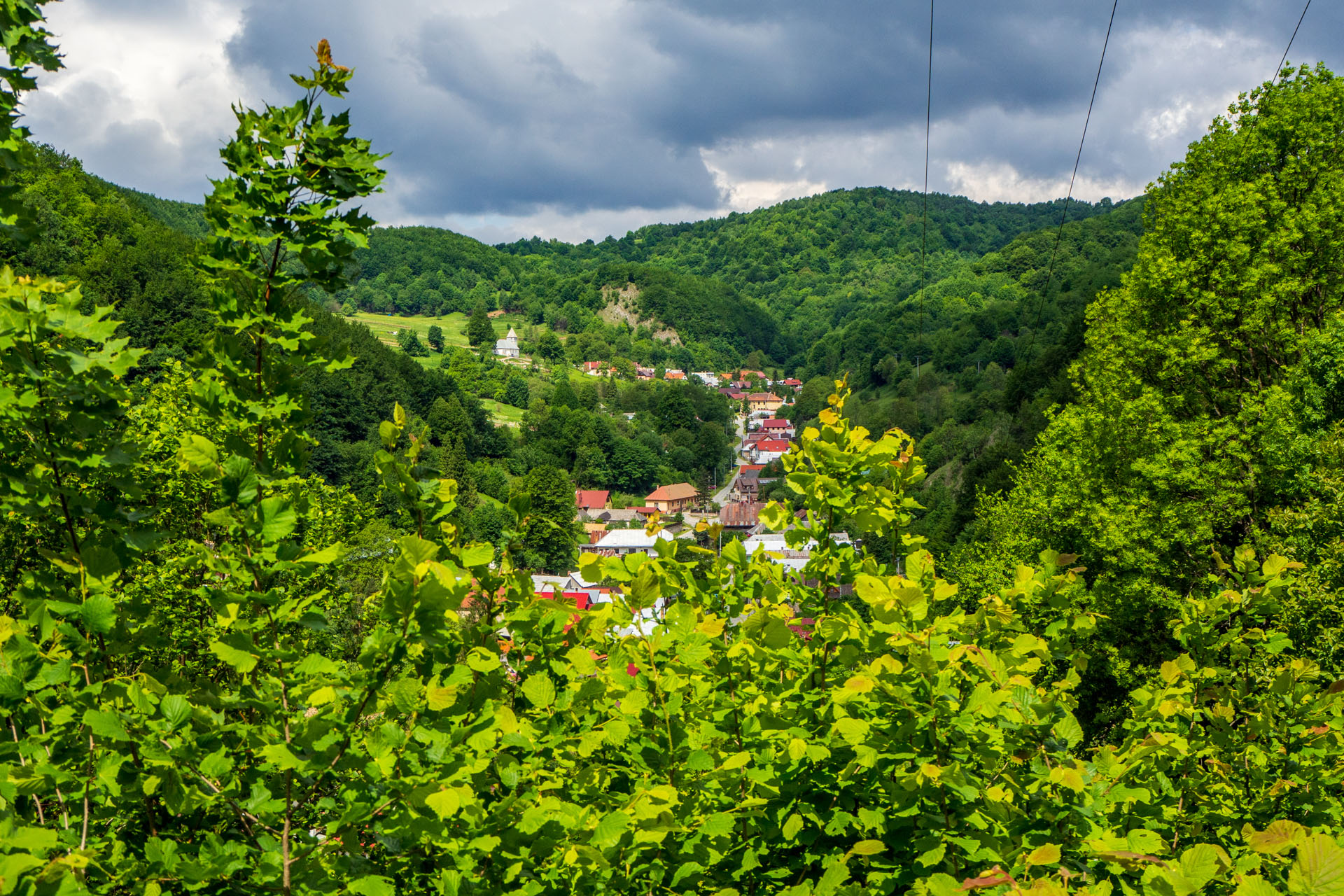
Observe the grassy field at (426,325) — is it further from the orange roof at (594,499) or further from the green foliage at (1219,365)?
the green foliage at (1219,365)

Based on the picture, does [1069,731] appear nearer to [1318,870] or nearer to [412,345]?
[1318,870]

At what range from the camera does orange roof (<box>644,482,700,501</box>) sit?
90.0m

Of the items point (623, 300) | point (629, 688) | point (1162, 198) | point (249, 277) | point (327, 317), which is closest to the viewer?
point (249, 277)

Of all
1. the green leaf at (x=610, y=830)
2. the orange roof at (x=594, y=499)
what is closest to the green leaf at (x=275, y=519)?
the green leaf at (x=610, y=830)

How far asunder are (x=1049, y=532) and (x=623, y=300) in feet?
612

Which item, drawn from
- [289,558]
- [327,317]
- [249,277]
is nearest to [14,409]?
[249,277]

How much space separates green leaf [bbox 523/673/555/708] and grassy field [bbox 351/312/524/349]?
12531 cm

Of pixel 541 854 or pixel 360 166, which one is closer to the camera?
pixel 541 854

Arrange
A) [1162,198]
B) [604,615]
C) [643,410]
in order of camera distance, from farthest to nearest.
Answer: [643,410], [1162,198], [604,615]

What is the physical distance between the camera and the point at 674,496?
9056 cm

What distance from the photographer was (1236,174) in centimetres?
1373

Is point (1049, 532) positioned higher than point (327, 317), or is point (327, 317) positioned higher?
point (327, 317)

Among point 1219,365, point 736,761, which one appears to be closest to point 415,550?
point 736,761

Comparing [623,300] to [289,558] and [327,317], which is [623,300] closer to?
[327,317]
